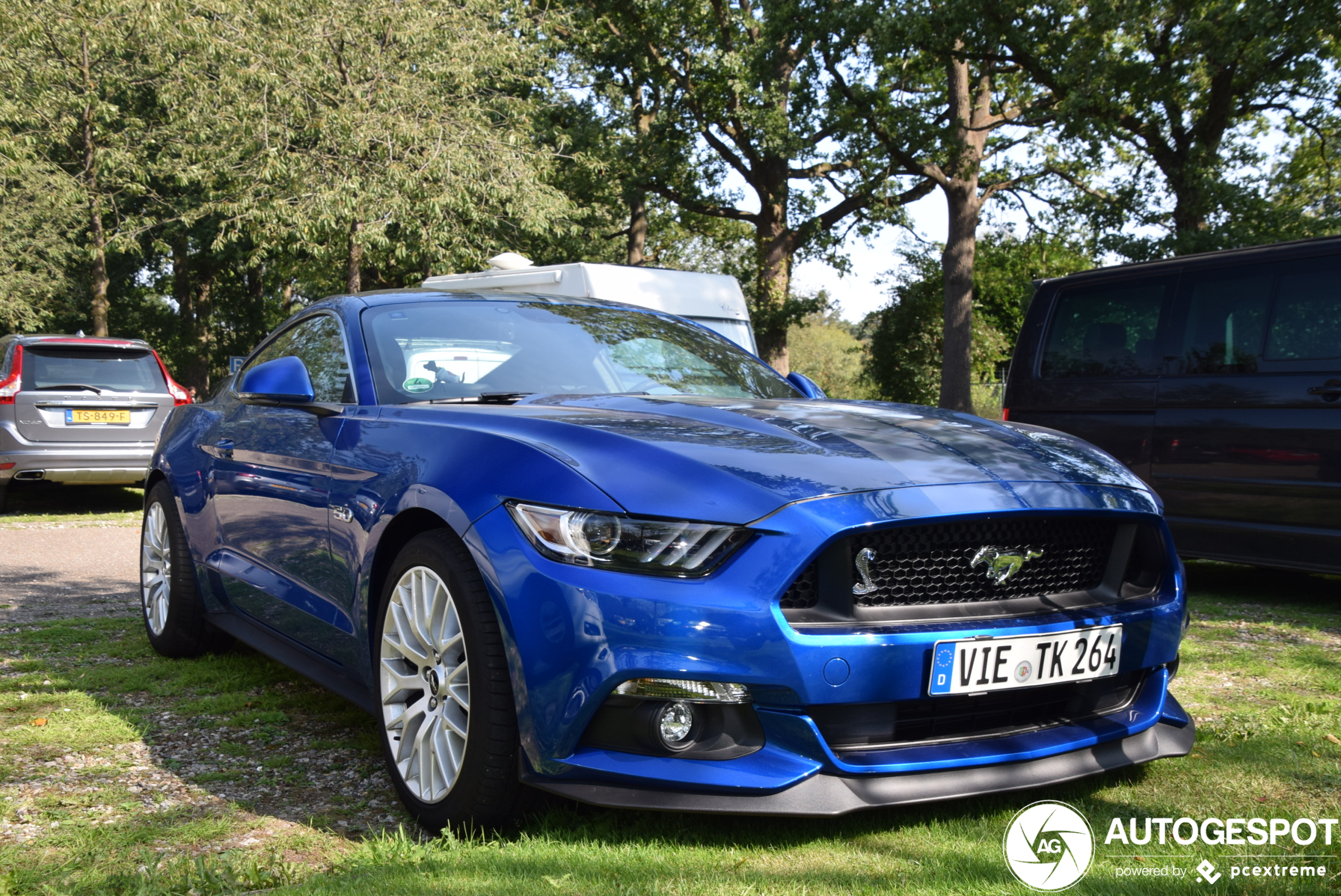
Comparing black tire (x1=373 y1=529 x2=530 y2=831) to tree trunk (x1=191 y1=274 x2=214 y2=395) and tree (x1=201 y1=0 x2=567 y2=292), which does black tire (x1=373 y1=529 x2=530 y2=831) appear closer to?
tree (x1=201 y1=0 x2=567 y2=292)

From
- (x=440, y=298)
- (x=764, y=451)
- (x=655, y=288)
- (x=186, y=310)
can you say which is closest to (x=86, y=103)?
(x=655, y=288)

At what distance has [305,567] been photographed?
12.1ft

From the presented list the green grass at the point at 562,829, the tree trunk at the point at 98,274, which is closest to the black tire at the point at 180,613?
the green grass at the point at 562,829

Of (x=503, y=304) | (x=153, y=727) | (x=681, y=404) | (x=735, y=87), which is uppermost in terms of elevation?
(x=735, y=87)

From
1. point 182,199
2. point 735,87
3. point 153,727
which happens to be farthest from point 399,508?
point 182,199

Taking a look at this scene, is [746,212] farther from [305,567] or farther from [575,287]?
[305,567]

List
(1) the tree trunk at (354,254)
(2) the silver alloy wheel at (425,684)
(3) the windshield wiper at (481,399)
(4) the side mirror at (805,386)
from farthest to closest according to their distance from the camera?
(1) the tree trunk at (354,254), (4) the side mirror at (805,386), (3) the windshield wiper at (481,399), (2) the silver alloy wheel at (425,684)

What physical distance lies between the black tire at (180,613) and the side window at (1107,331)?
17.3 feet

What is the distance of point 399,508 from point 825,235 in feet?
81.5

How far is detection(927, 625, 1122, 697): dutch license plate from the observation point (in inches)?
100.0

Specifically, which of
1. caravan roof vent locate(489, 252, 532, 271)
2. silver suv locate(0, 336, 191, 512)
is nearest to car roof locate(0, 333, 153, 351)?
silver suv locate(0, 336, 191, 512)

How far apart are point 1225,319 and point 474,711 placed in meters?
5.45

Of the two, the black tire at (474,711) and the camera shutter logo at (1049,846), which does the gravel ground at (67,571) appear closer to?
the black tire at (474,711)

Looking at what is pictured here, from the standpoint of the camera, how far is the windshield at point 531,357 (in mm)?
3721
